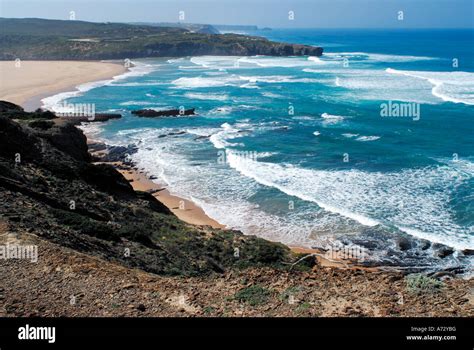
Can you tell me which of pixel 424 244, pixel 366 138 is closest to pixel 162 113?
pixel 366 138

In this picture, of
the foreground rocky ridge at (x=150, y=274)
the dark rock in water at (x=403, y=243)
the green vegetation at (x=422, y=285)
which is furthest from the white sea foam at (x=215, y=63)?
the green vegetation at (x=422, y=285)

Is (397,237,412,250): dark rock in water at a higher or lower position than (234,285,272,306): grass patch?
lower

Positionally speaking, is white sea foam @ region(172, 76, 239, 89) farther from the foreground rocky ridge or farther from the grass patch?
the grass patch

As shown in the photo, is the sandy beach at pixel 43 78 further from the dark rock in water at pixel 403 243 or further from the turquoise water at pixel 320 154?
the dark rock in water at pixel 403 243

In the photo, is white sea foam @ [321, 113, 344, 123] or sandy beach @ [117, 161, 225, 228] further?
white sea foam @ [321, 113, 344, 123]

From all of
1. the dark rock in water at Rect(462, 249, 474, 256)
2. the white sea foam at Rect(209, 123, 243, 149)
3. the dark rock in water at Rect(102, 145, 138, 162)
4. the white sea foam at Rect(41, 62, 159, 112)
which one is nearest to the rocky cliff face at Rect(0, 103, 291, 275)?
the dark rock in water at Rect(462, 249, 474, 256)

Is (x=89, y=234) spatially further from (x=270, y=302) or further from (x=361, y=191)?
(x=361, y=191)

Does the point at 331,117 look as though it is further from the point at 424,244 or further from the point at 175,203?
the point at 424,244
